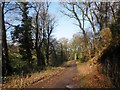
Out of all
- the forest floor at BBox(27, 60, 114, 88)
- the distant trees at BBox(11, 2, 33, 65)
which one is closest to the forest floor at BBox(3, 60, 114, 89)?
the forest floor at BBox(27, 60, 114, 88)

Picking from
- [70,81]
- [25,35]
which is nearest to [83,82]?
[70,81]

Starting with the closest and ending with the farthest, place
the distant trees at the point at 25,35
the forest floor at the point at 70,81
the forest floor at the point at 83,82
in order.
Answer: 1. the forest floor at the point at 83,82
2. the forest floor at the point at 70,81
3. the distant trees at the point at 25,35

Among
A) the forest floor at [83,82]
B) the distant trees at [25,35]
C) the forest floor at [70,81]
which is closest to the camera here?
the forest floor at [83,82]

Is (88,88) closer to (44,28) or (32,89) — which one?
(32,89)

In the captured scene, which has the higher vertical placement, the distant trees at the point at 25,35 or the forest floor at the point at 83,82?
the distant trees at the point at 25,35

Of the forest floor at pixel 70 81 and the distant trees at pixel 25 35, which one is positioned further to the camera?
the distant trees at pixel 25 35

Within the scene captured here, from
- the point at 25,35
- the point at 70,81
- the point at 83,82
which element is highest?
the point at 25,35

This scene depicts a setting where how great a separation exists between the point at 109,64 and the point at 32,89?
4.27 m

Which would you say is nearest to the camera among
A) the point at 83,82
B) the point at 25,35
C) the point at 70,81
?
the point at 83,82

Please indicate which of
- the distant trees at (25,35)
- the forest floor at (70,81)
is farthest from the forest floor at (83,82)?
the distant trees at (25,35)

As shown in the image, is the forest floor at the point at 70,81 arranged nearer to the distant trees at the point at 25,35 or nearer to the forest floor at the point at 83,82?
the forest floor at the point at 83,82

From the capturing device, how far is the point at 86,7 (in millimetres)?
22844

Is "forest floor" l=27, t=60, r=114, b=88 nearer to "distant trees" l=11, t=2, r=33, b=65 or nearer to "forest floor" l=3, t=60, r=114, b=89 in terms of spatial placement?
"forest floor" l=3, t=60, r=114, b=89

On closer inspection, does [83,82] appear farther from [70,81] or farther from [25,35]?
[25,35]
